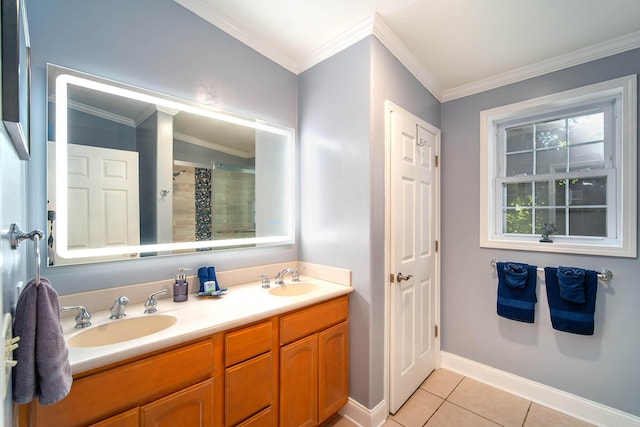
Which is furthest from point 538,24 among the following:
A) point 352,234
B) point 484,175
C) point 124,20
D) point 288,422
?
point 288,422

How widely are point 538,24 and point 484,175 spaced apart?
3.39ft

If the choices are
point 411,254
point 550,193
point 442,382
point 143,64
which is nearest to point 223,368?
point 411,254

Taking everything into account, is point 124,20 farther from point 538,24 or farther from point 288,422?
point 538,24

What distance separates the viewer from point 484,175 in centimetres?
223

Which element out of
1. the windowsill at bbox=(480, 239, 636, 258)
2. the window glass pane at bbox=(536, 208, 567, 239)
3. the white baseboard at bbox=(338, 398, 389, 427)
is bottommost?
the white baseboard at bbox=(338, 398, 389, 427)

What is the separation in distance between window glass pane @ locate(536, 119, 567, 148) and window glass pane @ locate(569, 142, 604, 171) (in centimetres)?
10

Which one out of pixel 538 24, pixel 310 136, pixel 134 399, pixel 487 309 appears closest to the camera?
pixel 134 399

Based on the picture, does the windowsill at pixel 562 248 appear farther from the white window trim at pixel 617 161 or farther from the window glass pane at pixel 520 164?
the window glass pane at pixel 520 164

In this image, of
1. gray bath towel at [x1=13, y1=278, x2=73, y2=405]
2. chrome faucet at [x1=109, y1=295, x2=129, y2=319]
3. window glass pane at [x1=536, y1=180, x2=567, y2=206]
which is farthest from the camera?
window glass pane at [x1=536, y1=180, x2=567, y2=206]

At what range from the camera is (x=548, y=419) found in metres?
1.79

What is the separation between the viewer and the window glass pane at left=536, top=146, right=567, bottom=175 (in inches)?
80.3

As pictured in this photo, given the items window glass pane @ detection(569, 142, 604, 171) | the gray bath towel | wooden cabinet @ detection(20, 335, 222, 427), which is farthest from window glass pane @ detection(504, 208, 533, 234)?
the gray bath towel

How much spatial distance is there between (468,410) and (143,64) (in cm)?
297

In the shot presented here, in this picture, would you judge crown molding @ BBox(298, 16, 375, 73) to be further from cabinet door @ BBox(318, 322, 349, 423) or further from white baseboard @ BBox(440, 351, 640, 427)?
white baseboard @ BBox(440, 351, 640, 427)
